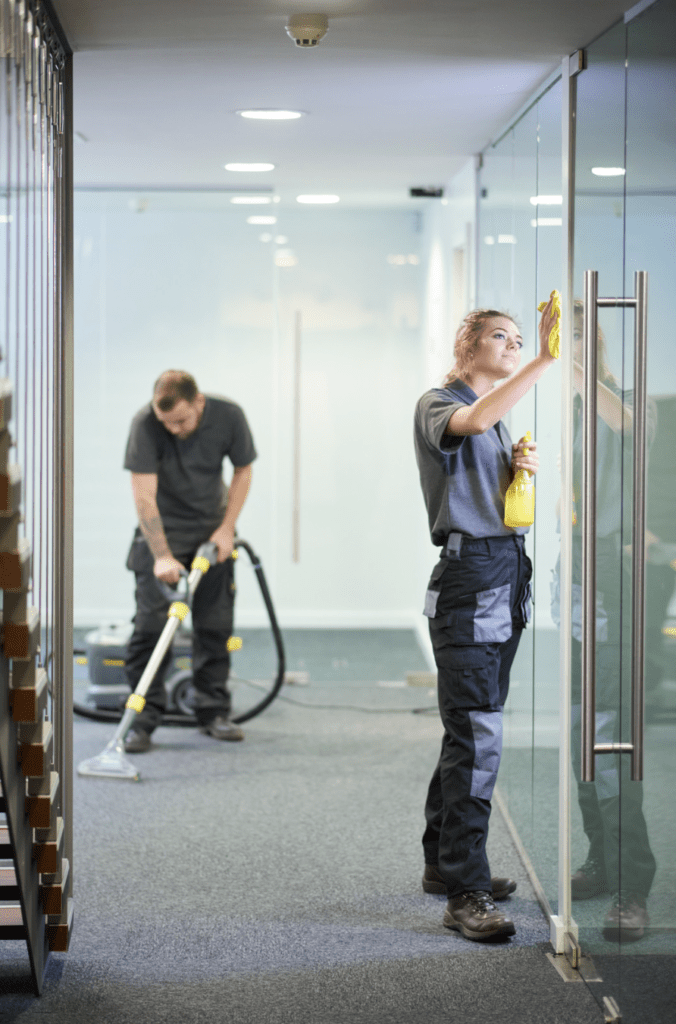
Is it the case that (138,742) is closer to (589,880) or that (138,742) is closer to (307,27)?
(589,880)

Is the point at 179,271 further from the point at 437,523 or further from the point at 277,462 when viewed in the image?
the point at 437,523

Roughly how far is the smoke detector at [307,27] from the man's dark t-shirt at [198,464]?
1980mm

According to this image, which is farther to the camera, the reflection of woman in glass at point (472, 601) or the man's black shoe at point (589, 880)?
the reflection of woman in glass at point (472, 601)

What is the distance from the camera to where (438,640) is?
106 inches

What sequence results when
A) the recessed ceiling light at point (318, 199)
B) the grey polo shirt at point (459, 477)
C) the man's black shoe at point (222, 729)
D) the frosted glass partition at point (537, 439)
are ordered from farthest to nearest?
1. the recessed ceiling light at point (318, 199)
2. the man's black shoe at point (222, 729)
3. the frosted glass partition at point (537, 439)
4. the grey polo shirt at point (459, 477)

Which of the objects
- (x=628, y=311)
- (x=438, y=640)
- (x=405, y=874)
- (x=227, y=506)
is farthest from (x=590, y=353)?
(x=227, y=506)

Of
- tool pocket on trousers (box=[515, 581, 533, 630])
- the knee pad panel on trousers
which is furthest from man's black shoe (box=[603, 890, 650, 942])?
tool pocket on trousers (box=[515, 581, 533, 630])

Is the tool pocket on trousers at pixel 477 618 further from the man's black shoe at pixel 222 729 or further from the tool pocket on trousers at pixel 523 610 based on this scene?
the man's black shoe at pixel 222 729

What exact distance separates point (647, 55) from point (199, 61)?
114 centimetres

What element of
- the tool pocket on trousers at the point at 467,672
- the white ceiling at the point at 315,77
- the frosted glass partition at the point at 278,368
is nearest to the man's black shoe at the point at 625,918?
the tool pocket on trousers at the point at 467,672

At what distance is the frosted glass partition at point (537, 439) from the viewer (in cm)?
285

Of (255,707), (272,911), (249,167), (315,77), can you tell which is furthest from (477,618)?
(249,167)

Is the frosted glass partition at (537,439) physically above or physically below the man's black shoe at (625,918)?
above

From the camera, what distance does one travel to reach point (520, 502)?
8.67 ft
